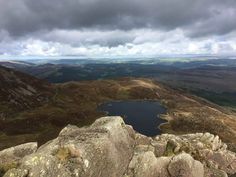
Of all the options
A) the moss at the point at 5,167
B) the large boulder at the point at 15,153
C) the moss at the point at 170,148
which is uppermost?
the moss at the point at 5,167

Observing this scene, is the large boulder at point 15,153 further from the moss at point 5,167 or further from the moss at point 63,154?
the moss at point 63,154

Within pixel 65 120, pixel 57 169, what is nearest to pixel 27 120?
pixel 65 120

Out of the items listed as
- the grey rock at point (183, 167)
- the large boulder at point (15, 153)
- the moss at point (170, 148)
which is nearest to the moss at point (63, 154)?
the large boulder at point (15, 153)

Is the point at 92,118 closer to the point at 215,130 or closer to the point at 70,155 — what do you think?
the point at 215,130

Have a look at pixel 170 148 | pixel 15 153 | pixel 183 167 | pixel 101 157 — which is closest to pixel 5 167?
pixel 15 153

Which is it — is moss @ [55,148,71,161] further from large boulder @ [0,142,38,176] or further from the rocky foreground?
large boulder @ [0,142,38,176]

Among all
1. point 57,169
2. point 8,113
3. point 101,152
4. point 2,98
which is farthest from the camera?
point 2,98

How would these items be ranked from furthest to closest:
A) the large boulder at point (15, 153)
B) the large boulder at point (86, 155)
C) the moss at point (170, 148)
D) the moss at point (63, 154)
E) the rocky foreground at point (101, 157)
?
the moss at point (170, 148) < the large boulder at point (15, 153) < the moss at point (63, 154) < the rocky foreground at point (101, 157) < the large boulder at point (86, 155)

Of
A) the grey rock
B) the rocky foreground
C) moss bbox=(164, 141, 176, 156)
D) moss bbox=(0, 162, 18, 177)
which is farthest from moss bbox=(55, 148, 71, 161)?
moss bbox=(164, 141, 176, 156)

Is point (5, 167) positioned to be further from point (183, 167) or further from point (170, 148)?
point (170, 148)
